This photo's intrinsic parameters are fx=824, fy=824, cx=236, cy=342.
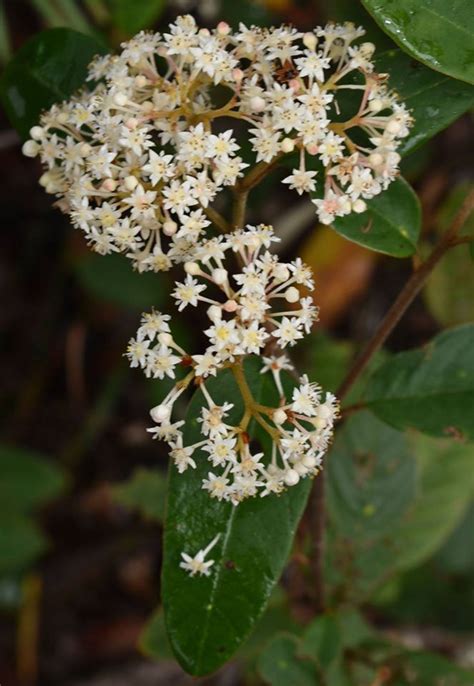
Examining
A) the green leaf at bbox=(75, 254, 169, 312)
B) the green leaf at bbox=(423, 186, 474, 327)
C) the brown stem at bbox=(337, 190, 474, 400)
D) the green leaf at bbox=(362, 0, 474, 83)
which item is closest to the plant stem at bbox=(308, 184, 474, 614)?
the brown stem at bbox=(337, 190, 474, 400)

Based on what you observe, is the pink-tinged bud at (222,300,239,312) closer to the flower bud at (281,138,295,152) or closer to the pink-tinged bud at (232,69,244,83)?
the flower bud at (281,138,295,152)

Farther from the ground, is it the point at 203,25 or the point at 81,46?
the point at 81,46

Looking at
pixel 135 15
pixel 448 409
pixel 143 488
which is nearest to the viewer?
pixel 448 409

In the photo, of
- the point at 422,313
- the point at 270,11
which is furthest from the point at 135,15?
the point at 422,313

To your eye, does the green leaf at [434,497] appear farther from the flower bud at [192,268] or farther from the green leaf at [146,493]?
the flower bud at [192,268]

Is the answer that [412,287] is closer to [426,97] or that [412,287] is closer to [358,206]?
[358,206]

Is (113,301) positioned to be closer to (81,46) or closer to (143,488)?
(143,488)

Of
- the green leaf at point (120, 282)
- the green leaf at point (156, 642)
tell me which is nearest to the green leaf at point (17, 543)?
the green leaf at point (156, 642)

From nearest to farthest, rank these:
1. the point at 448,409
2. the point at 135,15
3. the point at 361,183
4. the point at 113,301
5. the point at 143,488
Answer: the point at 361,183 < the point at 448,409 < the point at 135,15 < the point at 143,488 < the point at 113,301
